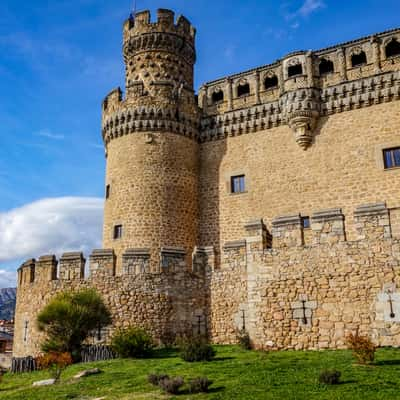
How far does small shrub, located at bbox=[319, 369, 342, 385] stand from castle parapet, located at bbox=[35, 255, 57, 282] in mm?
11532

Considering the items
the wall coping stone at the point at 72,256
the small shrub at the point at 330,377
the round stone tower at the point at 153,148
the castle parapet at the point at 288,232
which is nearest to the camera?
the small shrub at the point at 330,377

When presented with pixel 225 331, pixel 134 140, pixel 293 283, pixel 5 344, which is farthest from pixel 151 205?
pixel 5 344

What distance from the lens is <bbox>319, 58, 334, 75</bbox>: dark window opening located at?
79.4 feet

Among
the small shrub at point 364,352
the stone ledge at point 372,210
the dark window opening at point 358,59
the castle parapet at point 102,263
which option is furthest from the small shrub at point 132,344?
the dark window opening at point 358,59

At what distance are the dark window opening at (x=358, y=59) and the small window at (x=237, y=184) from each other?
22.6 feet

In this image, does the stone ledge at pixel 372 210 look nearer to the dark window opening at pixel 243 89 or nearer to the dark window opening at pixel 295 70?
the dark window opening at pixel 295 70

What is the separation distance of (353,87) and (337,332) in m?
12.2

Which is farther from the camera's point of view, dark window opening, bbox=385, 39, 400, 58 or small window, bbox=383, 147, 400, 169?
dark window opening, bbox=385, 39, 400, 58

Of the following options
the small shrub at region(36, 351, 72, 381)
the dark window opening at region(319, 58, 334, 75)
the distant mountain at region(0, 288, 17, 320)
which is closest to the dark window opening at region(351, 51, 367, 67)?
the dark window opening at region(319, 58, 334, 75)

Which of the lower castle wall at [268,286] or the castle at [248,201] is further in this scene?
the castle at [248,201]

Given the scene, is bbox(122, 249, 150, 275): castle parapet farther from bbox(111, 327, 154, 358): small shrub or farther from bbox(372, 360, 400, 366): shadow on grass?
bbox(372, 360, 400, 366): shadow on grass

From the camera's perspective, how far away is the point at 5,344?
3606 centimetres

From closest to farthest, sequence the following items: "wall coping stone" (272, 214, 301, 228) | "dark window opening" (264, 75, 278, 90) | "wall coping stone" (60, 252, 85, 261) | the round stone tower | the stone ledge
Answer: the stone ledge
"wall coping stone" (272, 214, 301, 228)
"wall coping stone" (60, 252, 85, 261)
the round stone tower
"dark window opening" (264, 75, 278, 90)

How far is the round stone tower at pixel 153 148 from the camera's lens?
23125 mm
